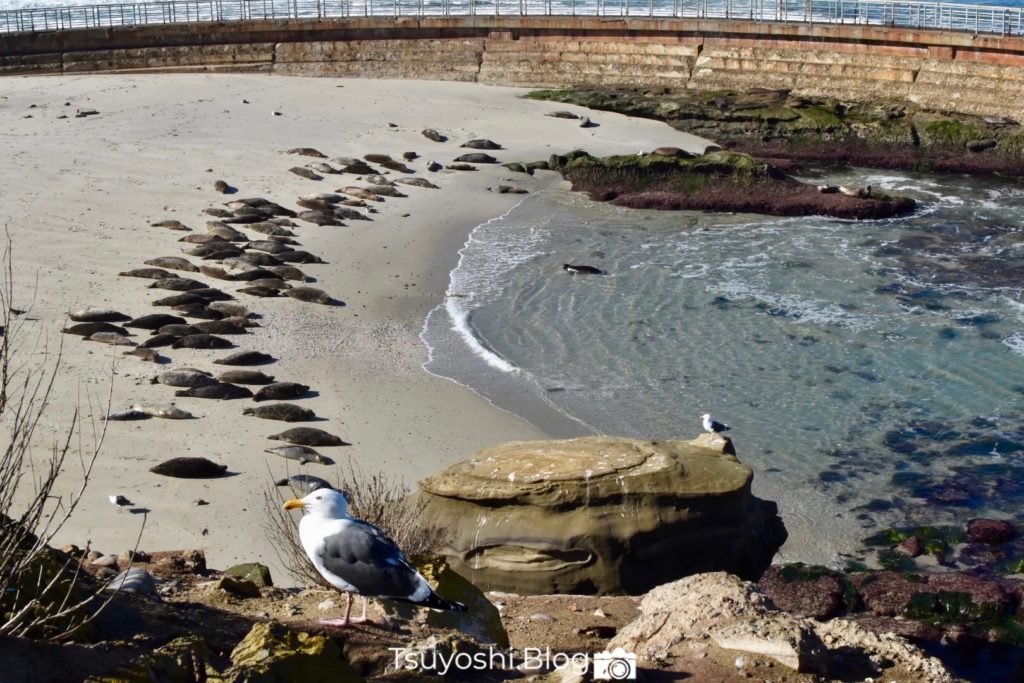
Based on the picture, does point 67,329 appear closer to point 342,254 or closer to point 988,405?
point 342,254

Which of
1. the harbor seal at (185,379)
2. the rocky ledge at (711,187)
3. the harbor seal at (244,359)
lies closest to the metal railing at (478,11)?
the rocky ledge at (711,187)

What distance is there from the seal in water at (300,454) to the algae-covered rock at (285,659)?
7042mm

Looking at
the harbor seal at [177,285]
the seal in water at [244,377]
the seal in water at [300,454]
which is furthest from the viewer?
the harbor seal at [177,285]

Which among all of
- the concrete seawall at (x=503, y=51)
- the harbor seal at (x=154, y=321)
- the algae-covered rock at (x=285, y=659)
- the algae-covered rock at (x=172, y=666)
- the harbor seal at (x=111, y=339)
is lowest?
the harbor seal at (x=111, y=339)

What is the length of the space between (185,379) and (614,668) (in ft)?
34.0

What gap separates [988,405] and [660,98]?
22.4m

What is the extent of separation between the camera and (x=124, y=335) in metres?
17.5

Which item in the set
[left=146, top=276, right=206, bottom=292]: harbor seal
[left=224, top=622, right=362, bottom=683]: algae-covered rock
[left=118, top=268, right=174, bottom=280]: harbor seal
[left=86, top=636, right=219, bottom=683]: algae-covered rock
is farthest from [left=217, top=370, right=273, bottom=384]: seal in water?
[left=86, top=636, right=219, bottom=683]: algae-covered rock

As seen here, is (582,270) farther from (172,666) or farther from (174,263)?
(172,666)

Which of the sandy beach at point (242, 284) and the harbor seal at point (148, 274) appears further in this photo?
the harbor seal at point (148, 274)

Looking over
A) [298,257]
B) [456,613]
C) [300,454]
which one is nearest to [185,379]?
[300,454]

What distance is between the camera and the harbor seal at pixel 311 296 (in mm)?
19969

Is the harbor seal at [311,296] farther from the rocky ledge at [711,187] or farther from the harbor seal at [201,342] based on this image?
the rocky ledge at [711,187]

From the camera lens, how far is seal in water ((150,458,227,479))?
42.2 feet
